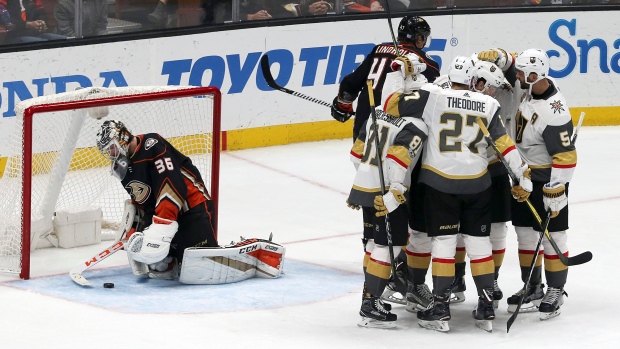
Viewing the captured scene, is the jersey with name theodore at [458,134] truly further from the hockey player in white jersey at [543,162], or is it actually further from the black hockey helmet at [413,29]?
the black hockey helmet at [413,29]

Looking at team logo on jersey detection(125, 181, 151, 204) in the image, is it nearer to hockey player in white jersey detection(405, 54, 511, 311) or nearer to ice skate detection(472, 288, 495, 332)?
hockey player in white jersey detection(405, 54, 511, 311)

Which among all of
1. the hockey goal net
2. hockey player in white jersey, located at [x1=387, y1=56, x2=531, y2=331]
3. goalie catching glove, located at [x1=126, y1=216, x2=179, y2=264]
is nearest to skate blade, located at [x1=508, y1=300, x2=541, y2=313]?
hockey player in white jersey, located at [x1=387, y1=56, x2=531, y2=331]

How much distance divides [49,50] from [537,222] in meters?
3.68

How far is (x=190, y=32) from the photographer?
8750 millimetres

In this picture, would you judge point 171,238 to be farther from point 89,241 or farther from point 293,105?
point 293,105

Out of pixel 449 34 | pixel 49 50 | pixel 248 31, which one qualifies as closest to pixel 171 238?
pixel 49 50

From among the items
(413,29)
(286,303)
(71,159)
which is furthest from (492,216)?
(71,159)

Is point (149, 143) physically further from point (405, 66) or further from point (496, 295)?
point (496, 295)

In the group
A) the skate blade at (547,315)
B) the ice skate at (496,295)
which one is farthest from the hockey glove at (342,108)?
the skate blade at (547,315)

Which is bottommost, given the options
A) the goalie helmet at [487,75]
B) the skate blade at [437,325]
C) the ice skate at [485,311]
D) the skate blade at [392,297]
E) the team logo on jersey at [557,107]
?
the skate blade at [392,297]

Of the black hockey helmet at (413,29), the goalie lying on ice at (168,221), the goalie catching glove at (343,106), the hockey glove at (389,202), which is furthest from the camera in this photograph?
the goalie catching glove at (343,106)

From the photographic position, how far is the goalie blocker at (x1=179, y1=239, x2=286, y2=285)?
606 cm

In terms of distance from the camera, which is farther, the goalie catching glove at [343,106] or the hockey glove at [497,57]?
the goalie catching glove at [343,106]

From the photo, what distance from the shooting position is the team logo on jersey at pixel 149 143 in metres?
6.03
